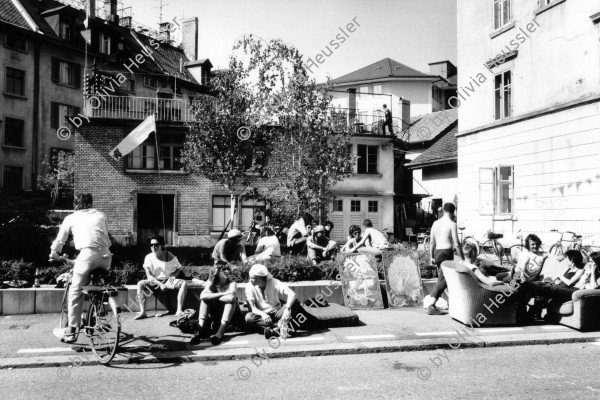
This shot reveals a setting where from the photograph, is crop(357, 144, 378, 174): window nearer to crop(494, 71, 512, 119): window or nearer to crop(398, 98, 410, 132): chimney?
crop(494, 71, 512, 119): window

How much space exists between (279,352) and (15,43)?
3779 centimetres

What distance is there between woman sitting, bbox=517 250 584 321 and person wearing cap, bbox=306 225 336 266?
185 inches

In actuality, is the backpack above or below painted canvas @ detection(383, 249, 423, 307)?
below

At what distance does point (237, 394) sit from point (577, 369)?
398 centimetres

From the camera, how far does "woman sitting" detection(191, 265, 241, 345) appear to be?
8.20 metres

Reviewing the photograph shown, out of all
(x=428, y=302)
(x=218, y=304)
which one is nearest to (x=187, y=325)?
(x=218, y=304)

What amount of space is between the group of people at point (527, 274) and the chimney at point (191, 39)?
45.7m

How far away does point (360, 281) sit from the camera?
10.5 meters

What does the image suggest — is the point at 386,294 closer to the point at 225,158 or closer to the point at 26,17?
the point at 225,158

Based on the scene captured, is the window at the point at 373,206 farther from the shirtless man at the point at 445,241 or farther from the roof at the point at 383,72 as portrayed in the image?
the roof at the point at 383,72

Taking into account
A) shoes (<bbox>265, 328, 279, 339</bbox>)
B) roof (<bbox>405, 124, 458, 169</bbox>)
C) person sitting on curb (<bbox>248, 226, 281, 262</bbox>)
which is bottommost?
shoes (<bbox>265, 328, 279, 339</bbox>)

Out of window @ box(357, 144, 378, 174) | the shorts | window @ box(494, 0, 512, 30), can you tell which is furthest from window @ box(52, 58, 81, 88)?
the shorts

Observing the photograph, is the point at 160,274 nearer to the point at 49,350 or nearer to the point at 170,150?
the point at 49,350

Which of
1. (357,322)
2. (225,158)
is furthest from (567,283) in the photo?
(225,158)
